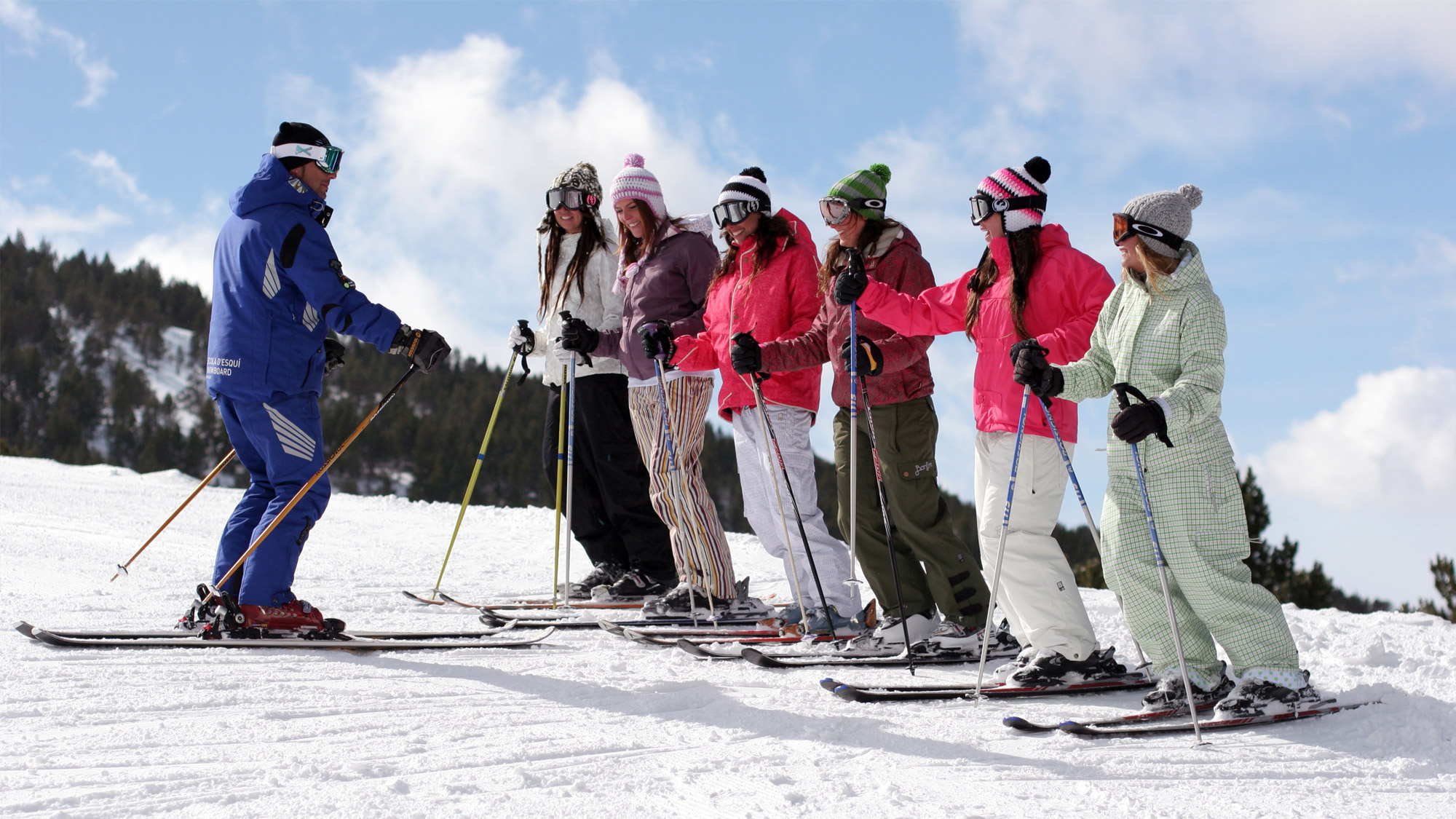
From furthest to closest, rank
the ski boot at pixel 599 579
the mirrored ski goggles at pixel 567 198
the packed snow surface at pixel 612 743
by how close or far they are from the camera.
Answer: the ski boot at pixel 599 579 < the mirrored ski goggles at pixel 567 198 < the packed snow surface at pixel 612 743

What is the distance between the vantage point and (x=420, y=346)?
166 inches

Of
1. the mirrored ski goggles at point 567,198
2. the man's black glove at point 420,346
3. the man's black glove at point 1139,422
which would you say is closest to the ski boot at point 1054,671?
the man's black glove at point 1139,422

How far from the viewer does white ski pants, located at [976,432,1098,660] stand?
3635 mm

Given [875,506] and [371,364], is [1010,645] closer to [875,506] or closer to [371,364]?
[875,506]

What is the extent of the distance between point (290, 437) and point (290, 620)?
2.39 feet

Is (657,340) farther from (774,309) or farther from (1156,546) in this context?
(1156,546)

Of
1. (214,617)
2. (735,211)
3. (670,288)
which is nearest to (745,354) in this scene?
(735,211)

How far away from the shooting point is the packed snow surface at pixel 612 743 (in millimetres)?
2398

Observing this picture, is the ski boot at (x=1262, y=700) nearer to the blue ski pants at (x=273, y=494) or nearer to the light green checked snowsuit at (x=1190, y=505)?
the light green checked snowsuit at (x=1190, y=505)

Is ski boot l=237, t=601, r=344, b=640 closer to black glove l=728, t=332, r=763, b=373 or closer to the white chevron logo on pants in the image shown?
the white chevron logo on pants

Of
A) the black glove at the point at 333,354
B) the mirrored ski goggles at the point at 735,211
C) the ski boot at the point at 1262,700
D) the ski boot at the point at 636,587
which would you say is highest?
the mirrored ski goggles at the point at 735,211

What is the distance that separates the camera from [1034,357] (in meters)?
3.30

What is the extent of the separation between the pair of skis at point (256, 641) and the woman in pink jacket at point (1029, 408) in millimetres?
1968

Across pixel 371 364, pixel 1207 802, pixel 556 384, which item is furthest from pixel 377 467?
pixel 1207 802
